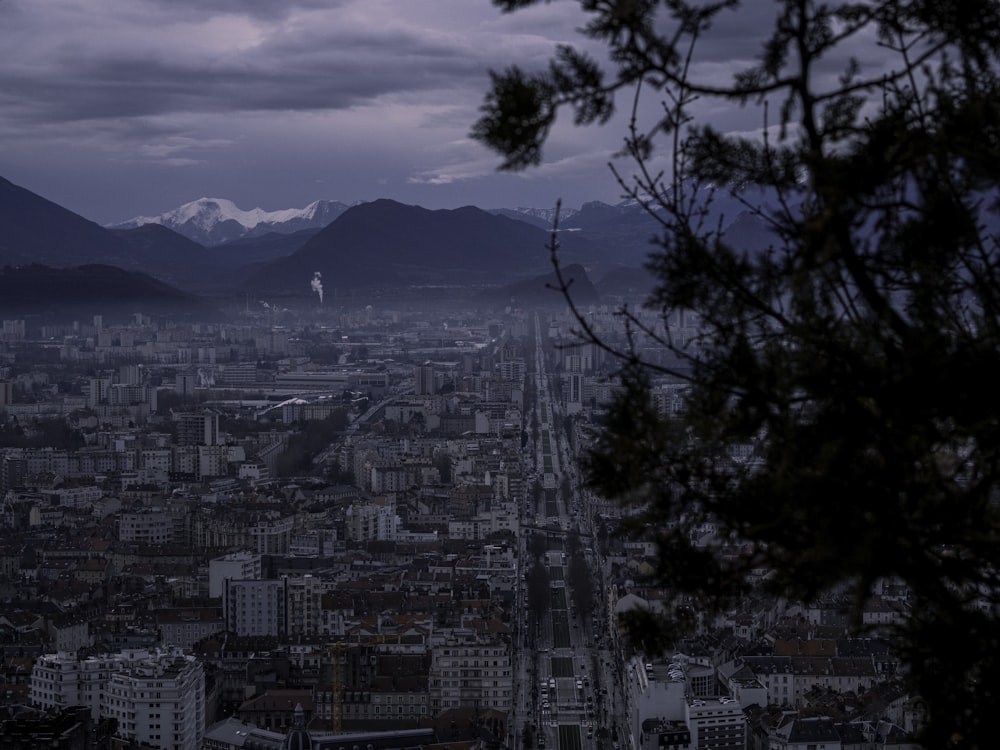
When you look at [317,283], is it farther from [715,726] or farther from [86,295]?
[715,726]

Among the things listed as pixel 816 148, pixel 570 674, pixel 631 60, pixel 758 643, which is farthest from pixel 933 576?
pixel 758 643

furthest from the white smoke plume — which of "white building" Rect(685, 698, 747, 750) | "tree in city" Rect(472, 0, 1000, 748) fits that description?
"tree in city" Rect(472, 0, 1000, 748)

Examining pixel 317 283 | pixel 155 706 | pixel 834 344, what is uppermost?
pixel 834 344

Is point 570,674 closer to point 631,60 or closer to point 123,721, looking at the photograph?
point 123,721

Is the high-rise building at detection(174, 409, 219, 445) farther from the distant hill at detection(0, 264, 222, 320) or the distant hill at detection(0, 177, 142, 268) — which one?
the distant hill at detection(0, 177, 142, 268)

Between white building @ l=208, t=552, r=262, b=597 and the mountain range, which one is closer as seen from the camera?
white building @ l=208, t=552, r=262, b=597

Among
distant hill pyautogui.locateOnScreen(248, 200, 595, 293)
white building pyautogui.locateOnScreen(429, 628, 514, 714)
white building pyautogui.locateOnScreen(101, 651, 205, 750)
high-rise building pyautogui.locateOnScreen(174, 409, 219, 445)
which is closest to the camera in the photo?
white building pyautogui.locateOnScreen(101, 651, 205, 750)

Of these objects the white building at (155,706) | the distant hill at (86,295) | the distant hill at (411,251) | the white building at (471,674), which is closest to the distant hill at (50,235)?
the distant hill at (411,251)

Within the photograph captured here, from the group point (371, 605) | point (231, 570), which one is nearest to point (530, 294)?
point (231, 570)
